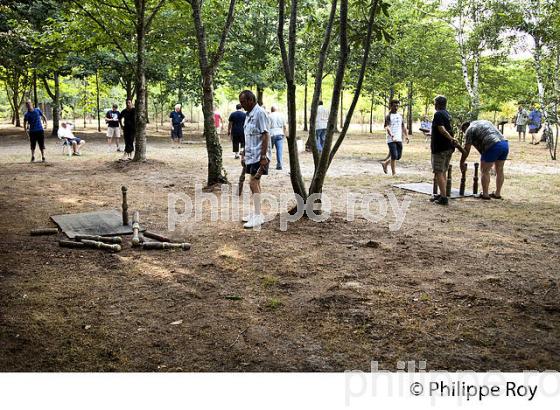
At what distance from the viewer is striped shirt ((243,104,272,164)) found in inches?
297

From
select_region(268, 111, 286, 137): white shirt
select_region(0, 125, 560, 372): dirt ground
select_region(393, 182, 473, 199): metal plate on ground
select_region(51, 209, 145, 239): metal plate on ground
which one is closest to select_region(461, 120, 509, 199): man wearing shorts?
select_region(393, 182, 473, 199): metal plate on ground

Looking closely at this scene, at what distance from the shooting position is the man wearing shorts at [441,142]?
9.41 m

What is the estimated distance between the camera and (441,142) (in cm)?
952

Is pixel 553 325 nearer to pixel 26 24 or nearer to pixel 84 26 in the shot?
pixel 84 26

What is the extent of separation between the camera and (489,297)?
4984mm

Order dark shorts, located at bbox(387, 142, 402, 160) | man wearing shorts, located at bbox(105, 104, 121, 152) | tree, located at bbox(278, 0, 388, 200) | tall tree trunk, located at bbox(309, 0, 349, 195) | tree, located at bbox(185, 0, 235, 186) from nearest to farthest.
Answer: tall tree trunk, located at bbox(309, 0, 349, 195), tree, located at bbox(278, 0, 388, 200), tree, located at bbox(185, 0, 235, 186), dark shorts, located at bbox(387, 142, 402, 160), man wearing shorts, located at bbox(105, 104, 121, 152)

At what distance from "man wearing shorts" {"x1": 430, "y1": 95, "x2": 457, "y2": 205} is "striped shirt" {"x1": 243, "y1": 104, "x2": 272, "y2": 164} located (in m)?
3.61

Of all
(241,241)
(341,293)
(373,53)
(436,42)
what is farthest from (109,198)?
(436,42)

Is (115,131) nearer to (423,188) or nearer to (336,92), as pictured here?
(423,188)

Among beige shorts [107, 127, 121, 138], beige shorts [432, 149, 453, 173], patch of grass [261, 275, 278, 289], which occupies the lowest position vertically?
patch of grass [261, 275, 278, 289]

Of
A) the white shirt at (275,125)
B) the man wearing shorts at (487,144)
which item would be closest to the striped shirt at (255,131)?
the man wearing shorts at (487,144)

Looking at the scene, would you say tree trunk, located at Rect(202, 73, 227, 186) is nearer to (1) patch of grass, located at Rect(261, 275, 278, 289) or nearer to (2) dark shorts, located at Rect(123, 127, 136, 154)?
(1) patch of grass, located at Rect(261, 275, 278, 289)

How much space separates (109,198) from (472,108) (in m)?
14.8

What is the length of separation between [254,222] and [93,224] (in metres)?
2.48
